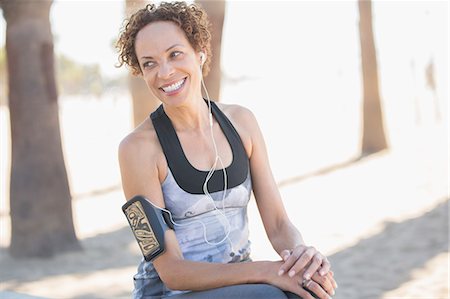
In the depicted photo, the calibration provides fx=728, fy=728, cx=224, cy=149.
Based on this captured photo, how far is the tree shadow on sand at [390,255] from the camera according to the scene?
5.57 meters

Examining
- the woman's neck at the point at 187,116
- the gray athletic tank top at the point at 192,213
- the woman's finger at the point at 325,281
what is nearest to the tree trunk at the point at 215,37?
the woman's neck at the point at 187,116

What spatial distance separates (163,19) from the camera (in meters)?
2.54

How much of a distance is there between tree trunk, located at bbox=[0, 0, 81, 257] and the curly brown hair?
421 cm

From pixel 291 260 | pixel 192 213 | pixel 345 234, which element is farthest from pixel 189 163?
pixel 345 234

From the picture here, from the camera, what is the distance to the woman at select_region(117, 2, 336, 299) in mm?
2320

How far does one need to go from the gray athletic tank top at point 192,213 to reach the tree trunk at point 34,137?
4.45m

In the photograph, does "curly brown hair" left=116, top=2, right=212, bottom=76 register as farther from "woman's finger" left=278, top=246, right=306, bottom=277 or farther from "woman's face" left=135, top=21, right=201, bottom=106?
"woman's finger" left=278, top=246, right=306, bottom=277

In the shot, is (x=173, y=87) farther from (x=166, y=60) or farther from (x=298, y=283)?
(x=298, y=283)

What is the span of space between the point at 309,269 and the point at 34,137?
491 cm

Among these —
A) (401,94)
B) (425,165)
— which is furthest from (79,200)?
(401,94)

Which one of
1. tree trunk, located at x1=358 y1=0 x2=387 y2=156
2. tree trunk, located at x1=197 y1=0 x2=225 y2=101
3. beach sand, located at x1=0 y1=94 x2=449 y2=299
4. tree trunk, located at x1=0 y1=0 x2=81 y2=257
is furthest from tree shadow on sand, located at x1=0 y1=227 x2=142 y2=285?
tree trunk, located at x1=358 y1=0 x2=387 y2=156

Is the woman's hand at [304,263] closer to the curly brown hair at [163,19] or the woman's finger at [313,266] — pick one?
the woman's finger at [313,266]

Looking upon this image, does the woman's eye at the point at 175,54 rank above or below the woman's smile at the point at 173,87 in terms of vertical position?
above

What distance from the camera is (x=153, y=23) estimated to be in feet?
8.29
